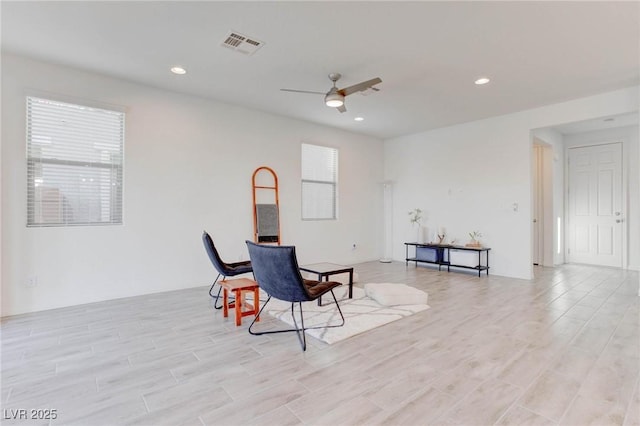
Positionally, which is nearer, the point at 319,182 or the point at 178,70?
the point at 178,70

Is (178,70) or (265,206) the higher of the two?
(178,70)

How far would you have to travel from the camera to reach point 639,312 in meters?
3.54

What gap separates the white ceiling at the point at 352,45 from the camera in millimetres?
2672

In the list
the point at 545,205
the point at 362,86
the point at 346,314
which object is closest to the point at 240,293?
the point at 346,314

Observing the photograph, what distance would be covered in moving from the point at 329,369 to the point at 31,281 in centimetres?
356

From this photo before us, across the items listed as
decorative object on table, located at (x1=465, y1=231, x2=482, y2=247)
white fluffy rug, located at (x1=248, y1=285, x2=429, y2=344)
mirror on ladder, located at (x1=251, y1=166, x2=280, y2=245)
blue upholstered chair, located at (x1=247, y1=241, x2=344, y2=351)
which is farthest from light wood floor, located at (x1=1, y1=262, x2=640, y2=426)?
decorative object on table, located at (x1=465, y1=231, x2=482, y2=247)

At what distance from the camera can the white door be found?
6.36 m

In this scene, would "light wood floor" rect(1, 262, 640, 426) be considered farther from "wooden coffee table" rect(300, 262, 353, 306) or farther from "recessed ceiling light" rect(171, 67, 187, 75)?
"recessed ceiling light" rect(171, 67, 187, 75)

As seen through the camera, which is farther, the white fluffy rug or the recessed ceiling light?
the recessed ceiling light

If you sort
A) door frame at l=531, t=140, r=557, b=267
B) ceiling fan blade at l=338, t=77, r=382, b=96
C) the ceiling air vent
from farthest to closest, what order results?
door frame at l=531, t=140, r=557, b=267 < ceiling fan blade at l=338, t=77, r=382, b=96 < the ceiling air vent

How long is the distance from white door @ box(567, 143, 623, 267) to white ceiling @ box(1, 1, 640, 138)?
9.67 feet

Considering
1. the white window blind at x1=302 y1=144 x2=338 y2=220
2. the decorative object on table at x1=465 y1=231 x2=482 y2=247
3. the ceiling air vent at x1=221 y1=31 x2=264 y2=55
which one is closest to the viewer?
the ceiling air vent at x1=221 y1=31 x2=264 y2=55

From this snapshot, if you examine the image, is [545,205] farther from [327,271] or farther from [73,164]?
[73,164]

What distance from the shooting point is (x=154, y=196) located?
14.3 feet
